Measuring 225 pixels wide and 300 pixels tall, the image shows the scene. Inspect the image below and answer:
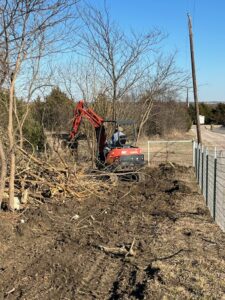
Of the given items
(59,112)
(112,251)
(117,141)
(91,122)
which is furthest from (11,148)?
(59,112)

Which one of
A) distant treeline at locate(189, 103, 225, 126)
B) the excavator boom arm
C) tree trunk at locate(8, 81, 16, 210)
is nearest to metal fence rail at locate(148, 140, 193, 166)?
A: the excavator boom arm

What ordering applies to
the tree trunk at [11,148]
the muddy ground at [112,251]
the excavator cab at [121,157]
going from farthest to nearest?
the excavator cab at [121,157]
the tree trunk at [11,148]
the muddy ground at [112,251]

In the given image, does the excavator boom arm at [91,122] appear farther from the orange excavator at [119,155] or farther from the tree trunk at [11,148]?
the tree trunk at [11,148]

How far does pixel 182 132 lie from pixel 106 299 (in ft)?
158

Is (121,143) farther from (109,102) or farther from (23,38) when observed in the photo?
(23,38)

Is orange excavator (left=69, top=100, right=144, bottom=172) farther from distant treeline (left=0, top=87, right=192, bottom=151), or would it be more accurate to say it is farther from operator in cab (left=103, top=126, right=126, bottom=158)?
distant treeline (left=0, top=87, right=192, bottom=151)

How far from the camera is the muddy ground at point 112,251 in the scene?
5.71 metres

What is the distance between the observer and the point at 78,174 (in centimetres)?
1329

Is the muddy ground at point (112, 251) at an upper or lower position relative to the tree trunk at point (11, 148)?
lower

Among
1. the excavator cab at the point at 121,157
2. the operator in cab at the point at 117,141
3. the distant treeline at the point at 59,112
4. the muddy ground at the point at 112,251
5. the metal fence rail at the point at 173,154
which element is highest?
the distant treeline at the point at 59,112

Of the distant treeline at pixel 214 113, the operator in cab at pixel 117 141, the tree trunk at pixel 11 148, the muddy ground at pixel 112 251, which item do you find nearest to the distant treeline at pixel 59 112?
the operator in cab at pixel 117 141

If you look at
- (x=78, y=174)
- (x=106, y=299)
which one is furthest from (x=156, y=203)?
(x=106, y=299)

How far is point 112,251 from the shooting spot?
24.8ft

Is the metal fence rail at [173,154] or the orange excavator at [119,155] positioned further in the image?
the metal fence rail at [173,154]
